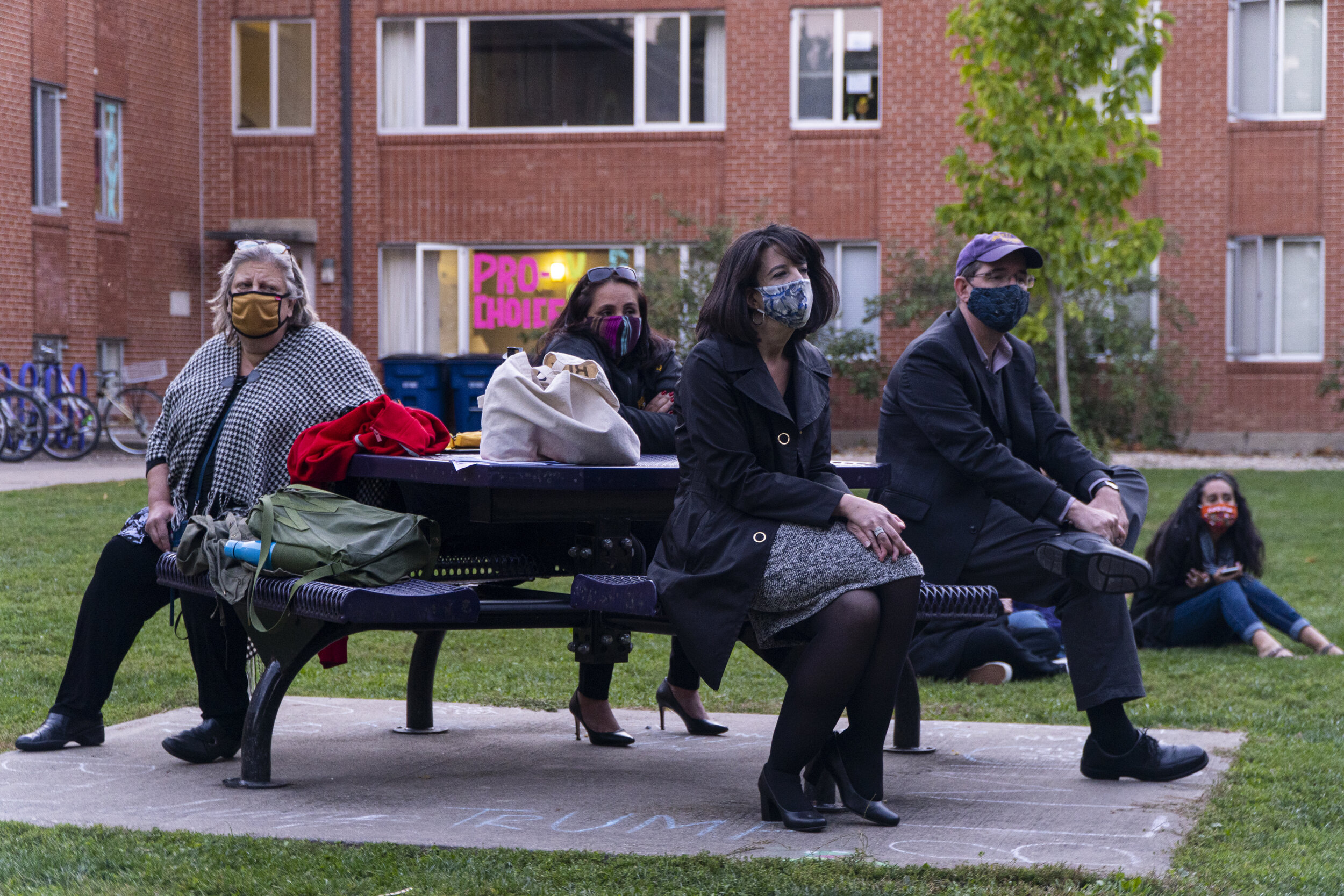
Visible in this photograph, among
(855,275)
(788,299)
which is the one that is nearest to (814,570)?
(788,299)

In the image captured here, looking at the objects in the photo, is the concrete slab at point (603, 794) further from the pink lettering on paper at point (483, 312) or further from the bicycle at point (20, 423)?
the pink lettering on paper at point (483, 312)

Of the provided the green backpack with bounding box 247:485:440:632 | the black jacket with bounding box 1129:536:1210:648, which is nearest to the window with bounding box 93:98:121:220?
the black jacket with bounding box 1129:536:1210:648

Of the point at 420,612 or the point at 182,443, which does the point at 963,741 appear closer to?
the point at 420,612

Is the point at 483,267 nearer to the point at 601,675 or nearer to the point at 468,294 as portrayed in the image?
the point at 468,294

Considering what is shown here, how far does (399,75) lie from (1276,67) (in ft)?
39.8

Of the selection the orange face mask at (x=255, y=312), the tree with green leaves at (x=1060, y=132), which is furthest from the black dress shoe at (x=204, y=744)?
the tree with green leaves at (x=1060, y=132)

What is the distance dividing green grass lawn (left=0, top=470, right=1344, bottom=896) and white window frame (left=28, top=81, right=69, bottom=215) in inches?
371

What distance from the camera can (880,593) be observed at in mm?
4168

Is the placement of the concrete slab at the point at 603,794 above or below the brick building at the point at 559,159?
below

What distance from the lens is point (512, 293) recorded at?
→ 74.5 ft

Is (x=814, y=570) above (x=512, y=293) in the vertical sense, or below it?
below

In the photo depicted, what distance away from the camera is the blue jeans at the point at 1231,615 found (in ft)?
25.6

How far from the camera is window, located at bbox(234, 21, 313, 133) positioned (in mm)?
23078

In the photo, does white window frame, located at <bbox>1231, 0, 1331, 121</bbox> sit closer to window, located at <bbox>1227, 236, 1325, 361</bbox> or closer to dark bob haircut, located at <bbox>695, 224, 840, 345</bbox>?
window, located at <bbox>1227, 236, 1325, 361</bbox>
